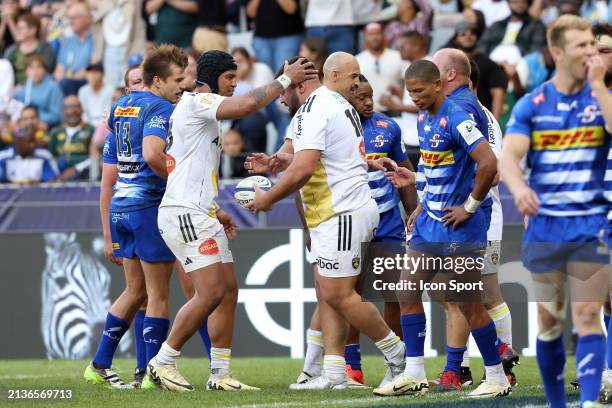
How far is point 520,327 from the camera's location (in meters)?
12.4

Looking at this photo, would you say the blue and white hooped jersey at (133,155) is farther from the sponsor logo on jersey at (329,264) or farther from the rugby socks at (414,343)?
the rugby socks at (414,343)

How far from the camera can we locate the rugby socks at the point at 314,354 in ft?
30.7

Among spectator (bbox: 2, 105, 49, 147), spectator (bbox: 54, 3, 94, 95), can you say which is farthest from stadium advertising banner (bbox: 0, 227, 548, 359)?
spectator (bbox: 54, 3, 94, 95)

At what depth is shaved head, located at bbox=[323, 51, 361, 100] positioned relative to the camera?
861 centimetres

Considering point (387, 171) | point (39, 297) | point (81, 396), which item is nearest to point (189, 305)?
point (81, 396)

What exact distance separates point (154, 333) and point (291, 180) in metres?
2.02

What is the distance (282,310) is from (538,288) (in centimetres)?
619

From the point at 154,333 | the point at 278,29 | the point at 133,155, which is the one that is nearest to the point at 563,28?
the point at 133,155

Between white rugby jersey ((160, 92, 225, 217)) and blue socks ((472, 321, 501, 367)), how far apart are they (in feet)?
6.94

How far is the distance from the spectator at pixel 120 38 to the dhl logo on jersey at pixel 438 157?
9870 millimetres

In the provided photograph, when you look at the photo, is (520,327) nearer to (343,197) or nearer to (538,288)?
(343,197)

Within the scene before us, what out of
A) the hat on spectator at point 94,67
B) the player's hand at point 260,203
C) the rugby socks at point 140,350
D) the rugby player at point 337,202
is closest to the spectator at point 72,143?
the hat on spectator at point 94,67

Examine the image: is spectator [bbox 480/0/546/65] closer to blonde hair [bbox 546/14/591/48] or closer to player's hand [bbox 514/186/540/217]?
blonde hair [bbox 546/14/591/48]

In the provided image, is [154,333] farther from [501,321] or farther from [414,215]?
[501,321]
